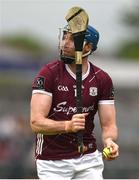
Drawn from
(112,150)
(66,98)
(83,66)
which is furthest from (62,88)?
(112,150)

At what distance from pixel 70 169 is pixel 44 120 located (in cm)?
54

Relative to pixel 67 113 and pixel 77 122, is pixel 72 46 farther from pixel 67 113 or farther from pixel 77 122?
pixel 77 122

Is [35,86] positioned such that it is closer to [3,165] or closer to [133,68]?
[3,165]

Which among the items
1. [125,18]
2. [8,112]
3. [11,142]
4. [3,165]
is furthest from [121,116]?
[125,18]

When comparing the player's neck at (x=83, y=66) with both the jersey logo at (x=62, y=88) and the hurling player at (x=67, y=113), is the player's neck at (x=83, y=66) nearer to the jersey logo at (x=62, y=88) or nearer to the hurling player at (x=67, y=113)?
the hurling player at (x=67, y=113)

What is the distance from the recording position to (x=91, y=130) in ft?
31.1

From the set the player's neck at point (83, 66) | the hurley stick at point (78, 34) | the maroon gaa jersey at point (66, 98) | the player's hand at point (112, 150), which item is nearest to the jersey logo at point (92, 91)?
the maroon gaa jersey at point (66, 98)

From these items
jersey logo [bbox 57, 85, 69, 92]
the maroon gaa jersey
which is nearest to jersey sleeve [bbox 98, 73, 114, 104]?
the maroon gaa jersey

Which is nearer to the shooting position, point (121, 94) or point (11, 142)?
point (11, 142)

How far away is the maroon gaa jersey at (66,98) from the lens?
30.1 feet

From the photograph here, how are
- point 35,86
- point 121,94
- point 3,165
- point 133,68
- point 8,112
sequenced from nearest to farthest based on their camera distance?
point 35,86 → point 3,165 → point 8,112 → point 121,94 → point 133,68

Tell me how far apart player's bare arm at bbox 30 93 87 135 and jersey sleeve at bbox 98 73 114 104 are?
0.45 m

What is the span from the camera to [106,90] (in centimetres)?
946

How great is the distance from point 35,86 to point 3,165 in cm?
1120
